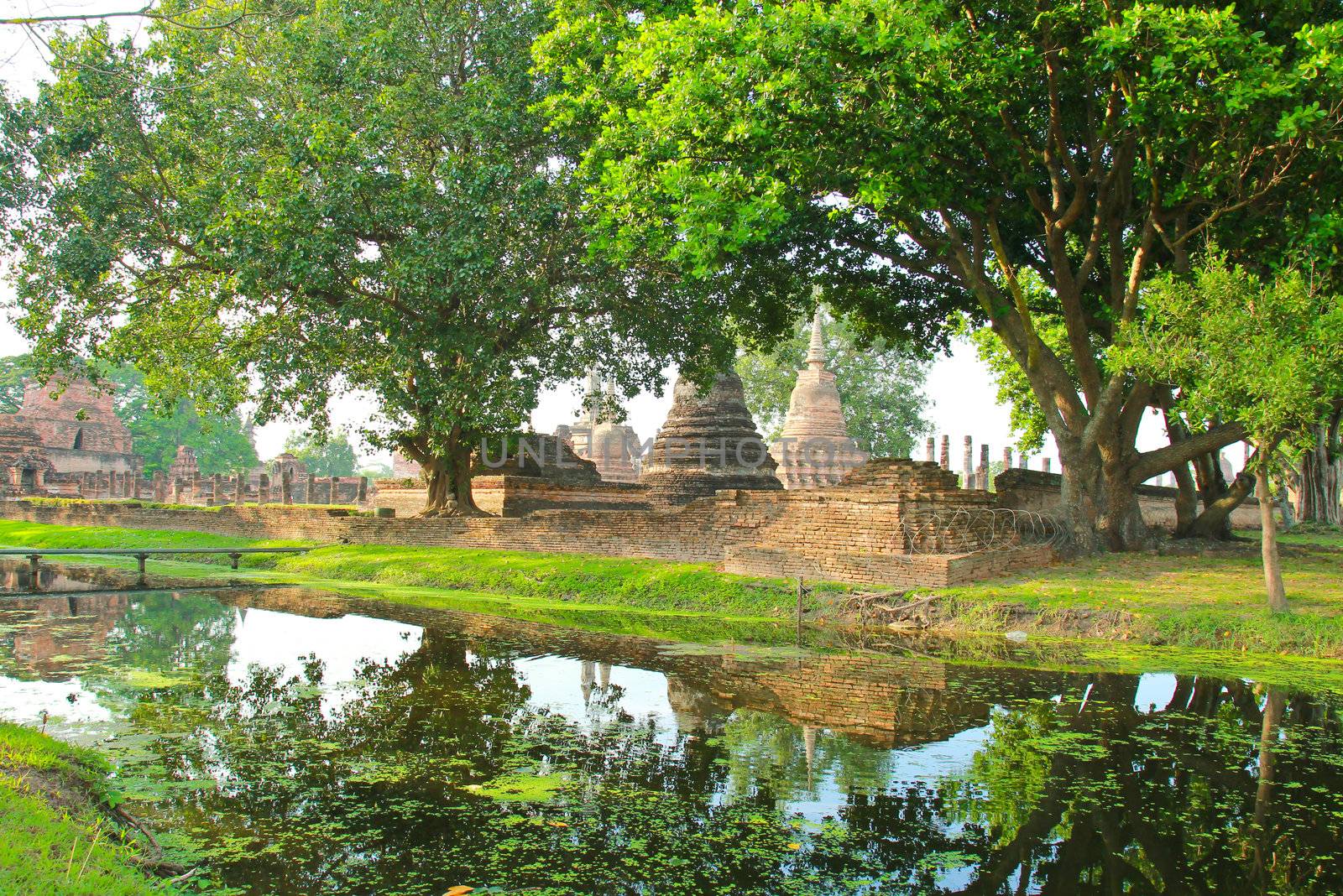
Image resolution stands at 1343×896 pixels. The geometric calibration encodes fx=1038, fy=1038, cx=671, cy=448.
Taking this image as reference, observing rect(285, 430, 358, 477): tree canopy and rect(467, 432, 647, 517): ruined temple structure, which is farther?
rect(285, 430, 358, 477): tree canopy

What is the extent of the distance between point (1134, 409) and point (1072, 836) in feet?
37.8

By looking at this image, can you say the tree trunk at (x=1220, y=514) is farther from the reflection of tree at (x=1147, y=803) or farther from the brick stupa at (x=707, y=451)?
the reflection of tree at (x=1147, y=803)

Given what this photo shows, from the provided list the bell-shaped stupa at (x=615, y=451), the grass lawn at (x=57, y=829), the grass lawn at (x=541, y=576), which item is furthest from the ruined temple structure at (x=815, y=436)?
the grass lawn at (x=57, y=829)

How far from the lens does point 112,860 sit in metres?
3.57

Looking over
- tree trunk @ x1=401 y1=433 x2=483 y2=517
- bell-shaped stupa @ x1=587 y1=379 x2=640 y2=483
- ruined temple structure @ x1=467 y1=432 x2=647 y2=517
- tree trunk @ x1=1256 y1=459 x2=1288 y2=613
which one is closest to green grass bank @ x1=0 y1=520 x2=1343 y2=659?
tree trunk @ x1=1256 y1=459 x2=1288 y2=613

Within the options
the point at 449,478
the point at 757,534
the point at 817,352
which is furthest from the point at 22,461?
the point at 757,534

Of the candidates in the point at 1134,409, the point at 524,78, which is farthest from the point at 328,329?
the point at 1134,409

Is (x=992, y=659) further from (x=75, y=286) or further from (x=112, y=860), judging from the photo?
(x=75, y=286)

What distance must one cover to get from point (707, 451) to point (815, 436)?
1036 centimetres

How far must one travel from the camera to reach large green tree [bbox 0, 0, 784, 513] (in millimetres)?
14805

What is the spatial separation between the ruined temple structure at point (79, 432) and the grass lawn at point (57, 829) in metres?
39.6

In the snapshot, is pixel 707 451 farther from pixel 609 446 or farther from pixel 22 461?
pixel 22 461

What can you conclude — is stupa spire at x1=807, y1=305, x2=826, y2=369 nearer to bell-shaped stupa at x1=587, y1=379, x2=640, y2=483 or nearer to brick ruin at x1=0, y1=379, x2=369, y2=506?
bell-shaped stupa at x1=587, y1=379, x2=640, y2=483

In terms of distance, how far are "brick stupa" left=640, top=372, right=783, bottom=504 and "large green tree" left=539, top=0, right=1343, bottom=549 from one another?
8009 millimetres
